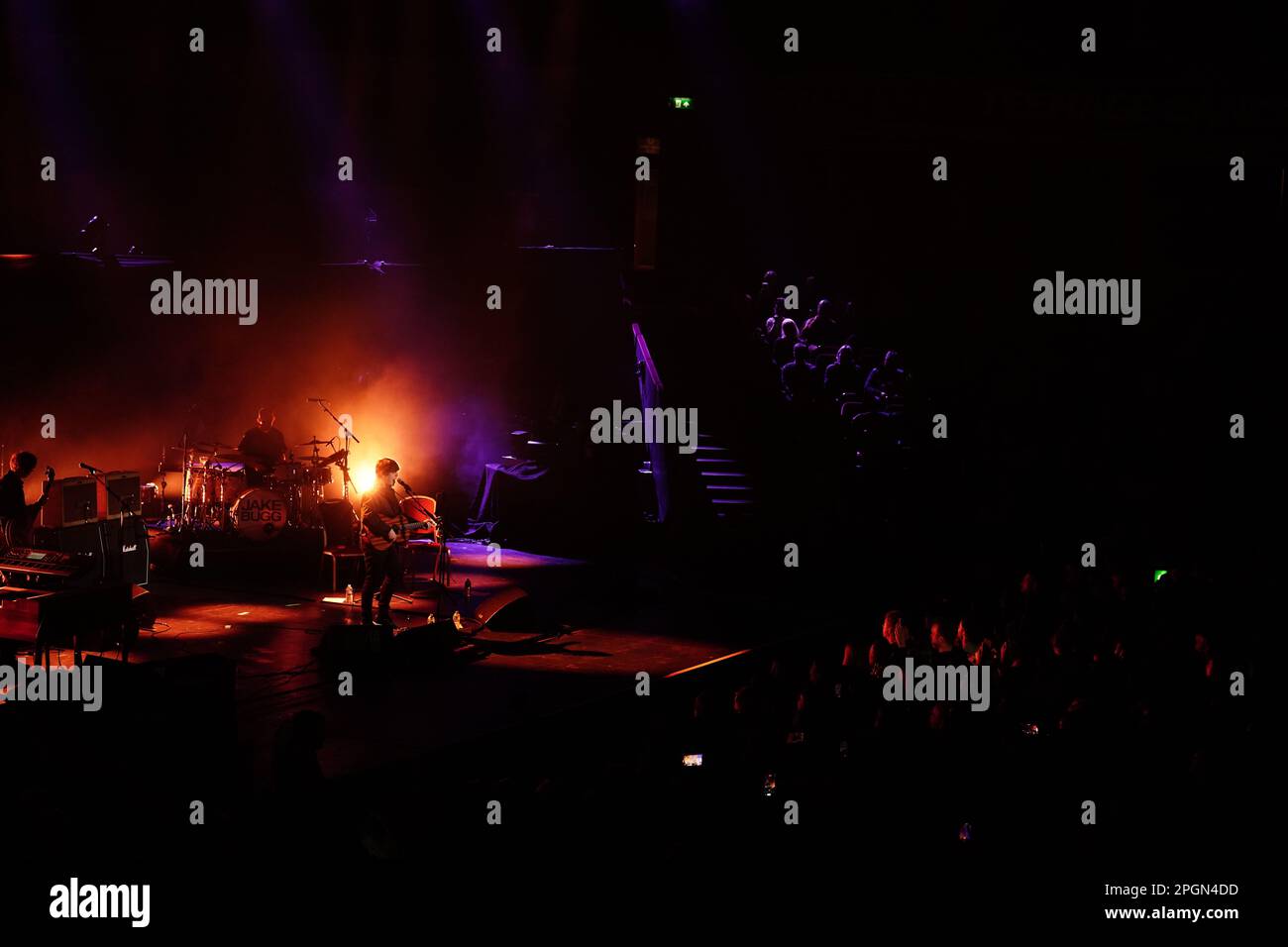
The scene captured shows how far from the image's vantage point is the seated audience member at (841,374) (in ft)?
49.6

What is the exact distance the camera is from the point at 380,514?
11.0 meters

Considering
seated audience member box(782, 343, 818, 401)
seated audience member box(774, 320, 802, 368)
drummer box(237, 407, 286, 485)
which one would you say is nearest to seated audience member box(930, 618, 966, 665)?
seated audience member box(782, 343, 818, 401)

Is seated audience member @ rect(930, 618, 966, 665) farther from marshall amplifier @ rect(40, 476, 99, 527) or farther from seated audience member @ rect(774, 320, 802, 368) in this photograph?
seated audience member @ rect(774, 320, 802, 368)

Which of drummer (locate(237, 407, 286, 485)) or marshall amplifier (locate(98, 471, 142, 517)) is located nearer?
marshall amplifier (locate(98, 471, 142, 517))

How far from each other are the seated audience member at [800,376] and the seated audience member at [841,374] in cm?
22

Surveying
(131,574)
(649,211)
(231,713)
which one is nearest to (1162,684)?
(231,713)

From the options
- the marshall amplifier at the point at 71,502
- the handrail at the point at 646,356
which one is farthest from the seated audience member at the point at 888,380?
the marshall amplifier at the point at 71,502

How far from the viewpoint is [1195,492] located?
15367 mm

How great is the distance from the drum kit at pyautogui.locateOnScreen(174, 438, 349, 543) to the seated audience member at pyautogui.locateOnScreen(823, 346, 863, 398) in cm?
634

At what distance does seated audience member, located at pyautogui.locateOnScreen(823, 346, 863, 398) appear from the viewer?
15.1 m

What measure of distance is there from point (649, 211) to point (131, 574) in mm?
11000

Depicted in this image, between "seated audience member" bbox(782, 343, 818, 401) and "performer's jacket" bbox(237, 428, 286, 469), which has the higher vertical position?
"seated audience member" bbox(782, 343, 818, 401)

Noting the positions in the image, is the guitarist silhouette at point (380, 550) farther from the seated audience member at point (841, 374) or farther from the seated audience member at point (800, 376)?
the seated audience member at point (841, 374)
